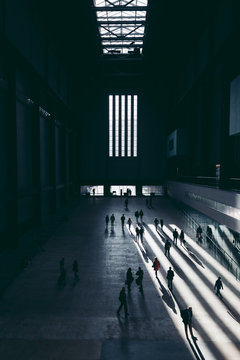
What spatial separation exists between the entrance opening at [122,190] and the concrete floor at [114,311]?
2927 centimetres

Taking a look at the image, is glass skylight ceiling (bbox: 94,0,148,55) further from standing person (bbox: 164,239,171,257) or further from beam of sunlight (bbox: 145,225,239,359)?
beam of sunlight (bbox: 145,225,239,359)

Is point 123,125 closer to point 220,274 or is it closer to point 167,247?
point 167,247

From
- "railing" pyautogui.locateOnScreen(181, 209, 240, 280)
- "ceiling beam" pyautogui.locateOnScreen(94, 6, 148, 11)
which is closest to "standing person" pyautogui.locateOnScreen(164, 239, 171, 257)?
"railing" pyautogui.locateOnScreen(181, 209, 240, 280)

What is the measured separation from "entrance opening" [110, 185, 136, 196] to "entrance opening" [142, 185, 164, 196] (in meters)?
1.91

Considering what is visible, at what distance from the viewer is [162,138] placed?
4431cm

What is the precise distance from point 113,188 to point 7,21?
1315 inches

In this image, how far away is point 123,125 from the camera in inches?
1745

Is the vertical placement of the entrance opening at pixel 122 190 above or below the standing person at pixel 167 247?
above

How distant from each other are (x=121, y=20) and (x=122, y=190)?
1056 inches

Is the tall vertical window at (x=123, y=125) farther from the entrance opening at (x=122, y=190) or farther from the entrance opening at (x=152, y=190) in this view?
the entrance opening at (x=152, y=190)

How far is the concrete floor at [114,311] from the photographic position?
7.22 meters

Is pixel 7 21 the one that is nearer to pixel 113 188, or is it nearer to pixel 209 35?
pixel 209 35

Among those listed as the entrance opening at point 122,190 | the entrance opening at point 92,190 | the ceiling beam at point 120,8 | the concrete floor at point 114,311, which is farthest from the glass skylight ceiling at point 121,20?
the concrete floor at point 114,311

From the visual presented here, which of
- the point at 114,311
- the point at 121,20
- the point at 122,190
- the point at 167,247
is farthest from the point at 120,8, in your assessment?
the point at 114,311
